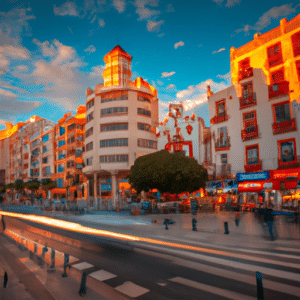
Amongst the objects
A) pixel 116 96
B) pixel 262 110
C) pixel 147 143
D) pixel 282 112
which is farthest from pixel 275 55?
pixel 116 96

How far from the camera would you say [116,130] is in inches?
1932

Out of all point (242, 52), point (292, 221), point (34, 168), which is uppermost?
point (242, 52)

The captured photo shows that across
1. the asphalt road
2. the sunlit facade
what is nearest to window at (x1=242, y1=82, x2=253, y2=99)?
the sunlit facade

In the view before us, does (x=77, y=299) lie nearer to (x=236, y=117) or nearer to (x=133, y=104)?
(x=236, y=117)

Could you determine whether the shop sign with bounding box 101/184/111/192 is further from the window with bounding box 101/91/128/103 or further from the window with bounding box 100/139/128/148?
the window with bounding box 101/91/128/103

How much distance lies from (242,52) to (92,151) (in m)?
28.9

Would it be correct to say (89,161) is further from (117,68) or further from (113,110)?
(117,68)

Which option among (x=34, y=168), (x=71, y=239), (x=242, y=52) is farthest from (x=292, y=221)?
(x=34, y=168)

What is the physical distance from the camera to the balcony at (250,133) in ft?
109

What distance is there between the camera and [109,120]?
49.2 meters

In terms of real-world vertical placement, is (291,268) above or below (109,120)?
below

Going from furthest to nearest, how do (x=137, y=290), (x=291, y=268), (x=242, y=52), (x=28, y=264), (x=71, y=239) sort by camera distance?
1. (x=242, y=52)
2. (x=71, y=239)
3. (x=28, y=264)
4. (x=291, y=268)
5. (x=137, y=290)

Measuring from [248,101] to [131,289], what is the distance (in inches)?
1246

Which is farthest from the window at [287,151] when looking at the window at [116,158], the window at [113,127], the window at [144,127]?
the window at [113,127]
